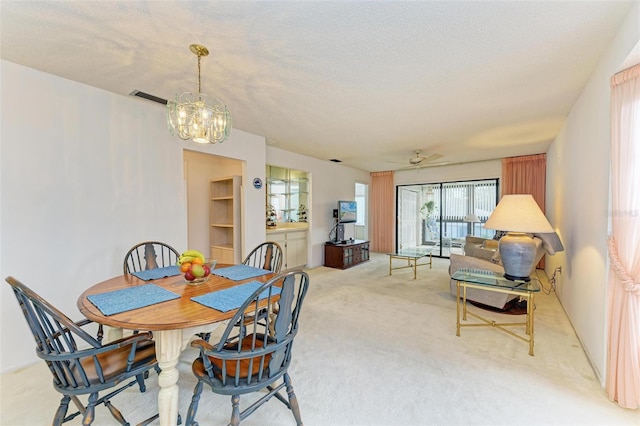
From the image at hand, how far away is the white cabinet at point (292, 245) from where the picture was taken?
4979 millimetres

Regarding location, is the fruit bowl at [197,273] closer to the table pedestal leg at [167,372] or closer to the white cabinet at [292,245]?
the table pedestal leg at [167,372]

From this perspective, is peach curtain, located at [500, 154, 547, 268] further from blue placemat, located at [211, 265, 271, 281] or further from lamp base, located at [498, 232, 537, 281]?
blue placemat, located at [211, 265, 271, 281]

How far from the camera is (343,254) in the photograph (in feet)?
18.1

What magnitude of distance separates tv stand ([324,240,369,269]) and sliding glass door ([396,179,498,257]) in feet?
6.43

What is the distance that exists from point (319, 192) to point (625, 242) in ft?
15.4

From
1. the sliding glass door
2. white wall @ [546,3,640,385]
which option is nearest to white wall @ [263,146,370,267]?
the sliding glass door

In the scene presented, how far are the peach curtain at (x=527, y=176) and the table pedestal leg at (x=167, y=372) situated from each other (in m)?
6.50

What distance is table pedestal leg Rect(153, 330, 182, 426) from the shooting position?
4.34 ft

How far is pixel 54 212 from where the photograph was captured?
7.43 feet

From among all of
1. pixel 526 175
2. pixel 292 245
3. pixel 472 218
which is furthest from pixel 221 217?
pixel 526 175

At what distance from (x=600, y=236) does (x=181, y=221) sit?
3955mm

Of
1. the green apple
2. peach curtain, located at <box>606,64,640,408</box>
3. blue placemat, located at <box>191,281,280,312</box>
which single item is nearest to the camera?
blue placemat, located at <box>191,281,280,312</box>

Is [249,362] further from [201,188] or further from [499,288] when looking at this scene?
[201,188]

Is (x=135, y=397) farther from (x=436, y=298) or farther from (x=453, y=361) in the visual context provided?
(x=436, y=298)
